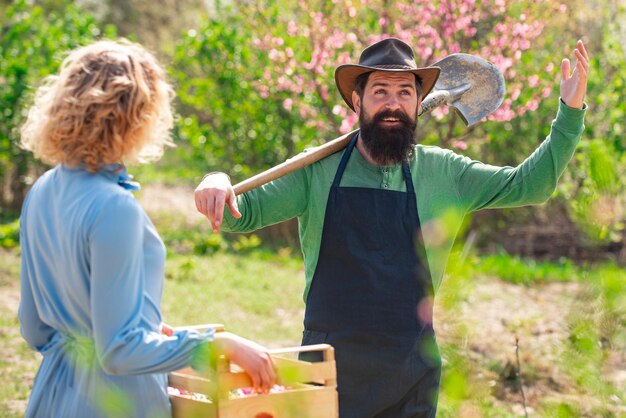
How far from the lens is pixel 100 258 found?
179 centimetres

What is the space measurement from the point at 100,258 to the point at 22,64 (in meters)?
9.22

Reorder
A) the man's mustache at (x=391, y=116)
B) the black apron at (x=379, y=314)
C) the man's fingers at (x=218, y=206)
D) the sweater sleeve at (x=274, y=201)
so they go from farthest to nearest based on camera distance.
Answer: the man's mustache at (x=391, y=116)
the sweater sleeve at (x=274, y=201)
the black apron at (x=379, y=314)
the man's fingers at (x=218, y=206)

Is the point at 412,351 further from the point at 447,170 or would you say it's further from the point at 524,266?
the point at 524,266

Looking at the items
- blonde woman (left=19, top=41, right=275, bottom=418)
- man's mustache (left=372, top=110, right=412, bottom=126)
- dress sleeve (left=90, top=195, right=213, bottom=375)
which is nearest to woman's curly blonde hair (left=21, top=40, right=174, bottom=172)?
blonde woman (left=19, top=41, right=275, bottom=418)

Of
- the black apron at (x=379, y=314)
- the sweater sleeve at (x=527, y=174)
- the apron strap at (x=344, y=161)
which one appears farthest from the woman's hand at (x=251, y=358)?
the sweater sleeve at (x=527, y=174)

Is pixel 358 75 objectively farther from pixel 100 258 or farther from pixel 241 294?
pixel 241 294

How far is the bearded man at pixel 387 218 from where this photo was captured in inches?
112

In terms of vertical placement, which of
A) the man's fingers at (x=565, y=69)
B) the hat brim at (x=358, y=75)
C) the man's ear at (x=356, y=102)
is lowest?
the man's ear at (x=356, y=102)

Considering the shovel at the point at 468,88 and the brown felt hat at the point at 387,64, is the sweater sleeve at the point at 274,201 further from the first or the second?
the shovel at the point at 468,88

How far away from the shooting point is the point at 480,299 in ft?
26.3

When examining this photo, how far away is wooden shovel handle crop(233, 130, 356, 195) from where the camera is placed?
9.12ft

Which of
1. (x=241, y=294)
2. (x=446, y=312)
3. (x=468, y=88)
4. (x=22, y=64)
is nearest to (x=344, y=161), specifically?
(x=468, y=88)

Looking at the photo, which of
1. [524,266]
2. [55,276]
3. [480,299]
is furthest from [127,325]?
[524,266]

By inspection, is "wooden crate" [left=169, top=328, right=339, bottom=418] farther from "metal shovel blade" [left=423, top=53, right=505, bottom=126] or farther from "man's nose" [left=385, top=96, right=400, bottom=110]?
"metal shovel blade" [left=423, top=53, right=505, bottom=126]
